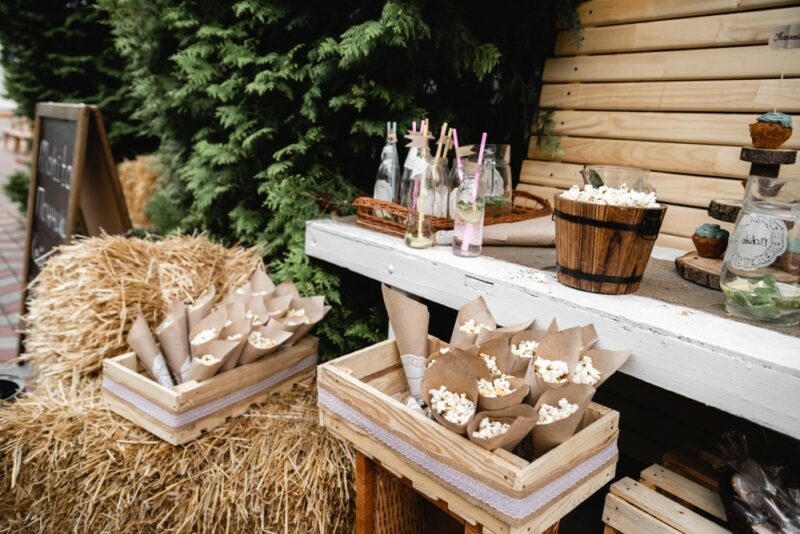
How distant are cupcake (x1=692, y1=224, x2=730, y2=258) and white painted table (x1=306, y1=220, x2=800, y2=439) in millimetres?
277

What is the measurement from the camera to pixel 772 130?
1569mm

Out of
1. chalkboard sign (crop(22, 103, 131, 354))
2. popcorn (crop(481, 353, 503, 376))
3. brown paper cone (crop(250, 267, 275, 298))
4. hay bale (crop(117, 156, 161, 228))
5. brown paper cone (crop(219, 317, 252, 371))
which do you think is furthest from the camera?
hay bale (crop(117, 156, 161, 228))

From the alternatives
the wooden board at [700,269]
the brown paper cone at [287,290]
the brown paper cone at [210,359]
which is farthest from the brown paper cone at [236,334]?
the wooden board at [700,269]

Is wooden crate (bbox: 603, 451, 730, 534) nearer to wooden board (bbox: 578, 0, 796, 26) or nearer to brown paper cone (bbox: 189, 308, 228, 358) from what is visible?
brown paper cone (bbox: 189, 308, 228, 358)

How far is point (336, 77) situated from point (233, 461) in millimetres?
1573

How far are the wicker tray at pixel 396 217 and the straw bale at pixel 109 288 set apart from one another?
2.19ft

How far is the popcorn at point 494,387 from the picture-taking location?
1342 mm

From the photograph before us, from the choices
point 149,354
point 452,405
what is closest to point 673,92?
point 452,405

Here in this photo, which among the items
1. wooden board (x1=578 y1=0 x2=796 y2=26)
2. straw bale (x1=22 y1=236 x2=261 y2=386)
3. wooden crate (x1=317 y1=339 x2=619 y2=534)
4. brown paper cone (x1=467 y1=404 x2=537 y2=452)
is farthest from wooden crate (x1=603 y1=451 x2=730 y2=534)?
straw bale (x1=22 y1=236 x2=261 y2=386)

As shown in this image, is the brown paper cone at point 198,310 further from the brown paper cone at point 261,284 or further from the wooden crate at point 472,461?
the wooden crate at point 472,461

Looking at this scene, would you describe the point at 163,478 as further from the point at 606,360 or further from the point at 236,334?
the point at 606,360

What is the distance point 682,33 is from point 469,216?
3.82 ft

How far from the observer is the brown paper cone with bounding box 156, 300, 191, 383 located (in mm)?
2035

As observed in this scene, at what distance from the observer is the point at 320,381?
1.63 metres
